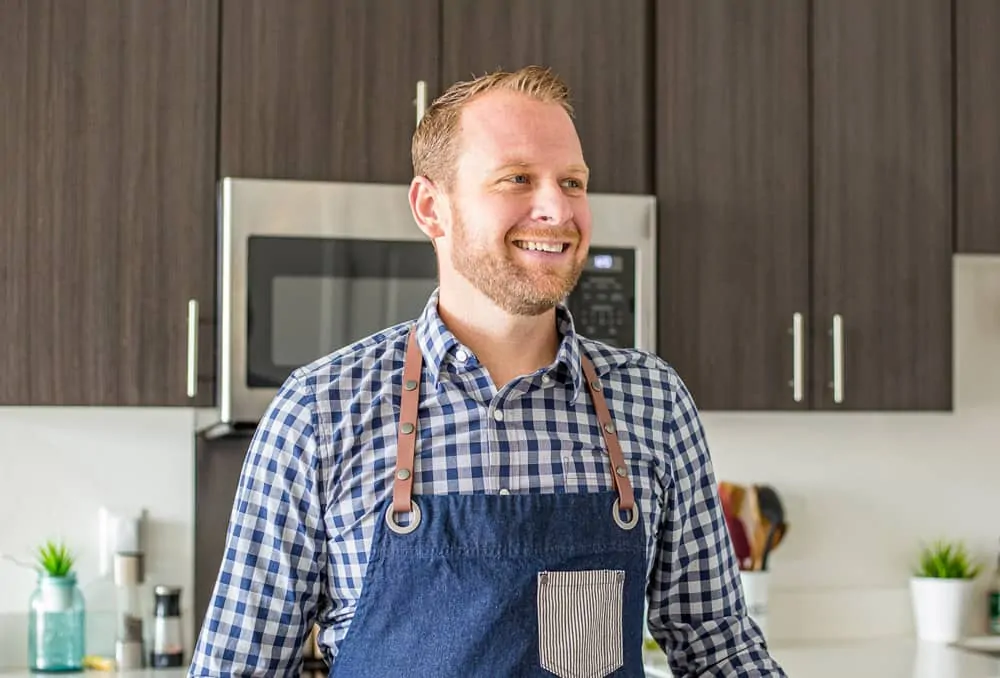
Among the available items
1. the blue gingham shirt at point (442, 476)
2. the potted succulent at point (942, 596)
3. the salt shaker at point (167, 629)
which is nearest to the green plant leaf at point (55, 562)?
the salt shaker at point (167, 629)

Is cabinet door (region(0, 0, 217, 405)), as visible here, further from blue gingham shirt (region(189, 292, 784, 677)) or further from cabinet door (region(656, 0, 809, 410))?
blue gingham shirt (region(189, 292, 784, 677))

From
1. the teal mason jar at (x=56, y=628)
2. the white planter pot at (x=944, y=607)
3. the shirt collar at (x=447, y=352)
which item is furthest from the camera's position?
the white planter pot at (x=944, y=607)

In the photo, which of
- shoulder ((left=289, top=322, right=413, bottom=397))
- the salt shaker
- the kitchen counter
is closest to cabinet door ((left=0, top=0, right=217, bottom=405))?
the salt shaker

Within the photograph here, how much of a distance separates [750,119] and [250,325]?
109 centimetres

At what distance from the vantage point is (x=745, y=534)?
3129 mm

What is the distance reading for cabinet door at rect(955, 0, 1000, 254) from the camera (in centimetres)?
297

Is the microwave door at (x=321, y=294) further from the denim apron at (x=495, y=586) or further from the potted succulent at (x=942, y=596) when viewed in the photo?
the potted succulent at (x=942, y=596)

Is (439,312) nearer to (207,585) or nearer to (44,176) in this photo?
(44,176)

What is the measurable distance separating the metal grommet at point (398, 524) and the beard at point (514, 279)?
0.74 ft

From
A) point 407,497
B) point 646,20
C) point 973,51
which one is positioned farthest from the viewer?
point 973,51

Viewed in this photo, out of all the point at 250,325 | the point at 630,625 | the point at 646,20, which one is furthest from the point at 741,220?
the point at 630,625

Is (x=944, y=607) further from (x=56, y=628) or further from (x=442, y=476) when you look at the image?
(x=442, y=476)

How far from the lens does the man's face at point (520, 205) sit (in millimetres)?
1406

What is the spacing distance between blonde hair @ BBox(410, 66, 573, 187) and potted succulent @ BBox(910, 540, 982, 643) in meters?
2.09
